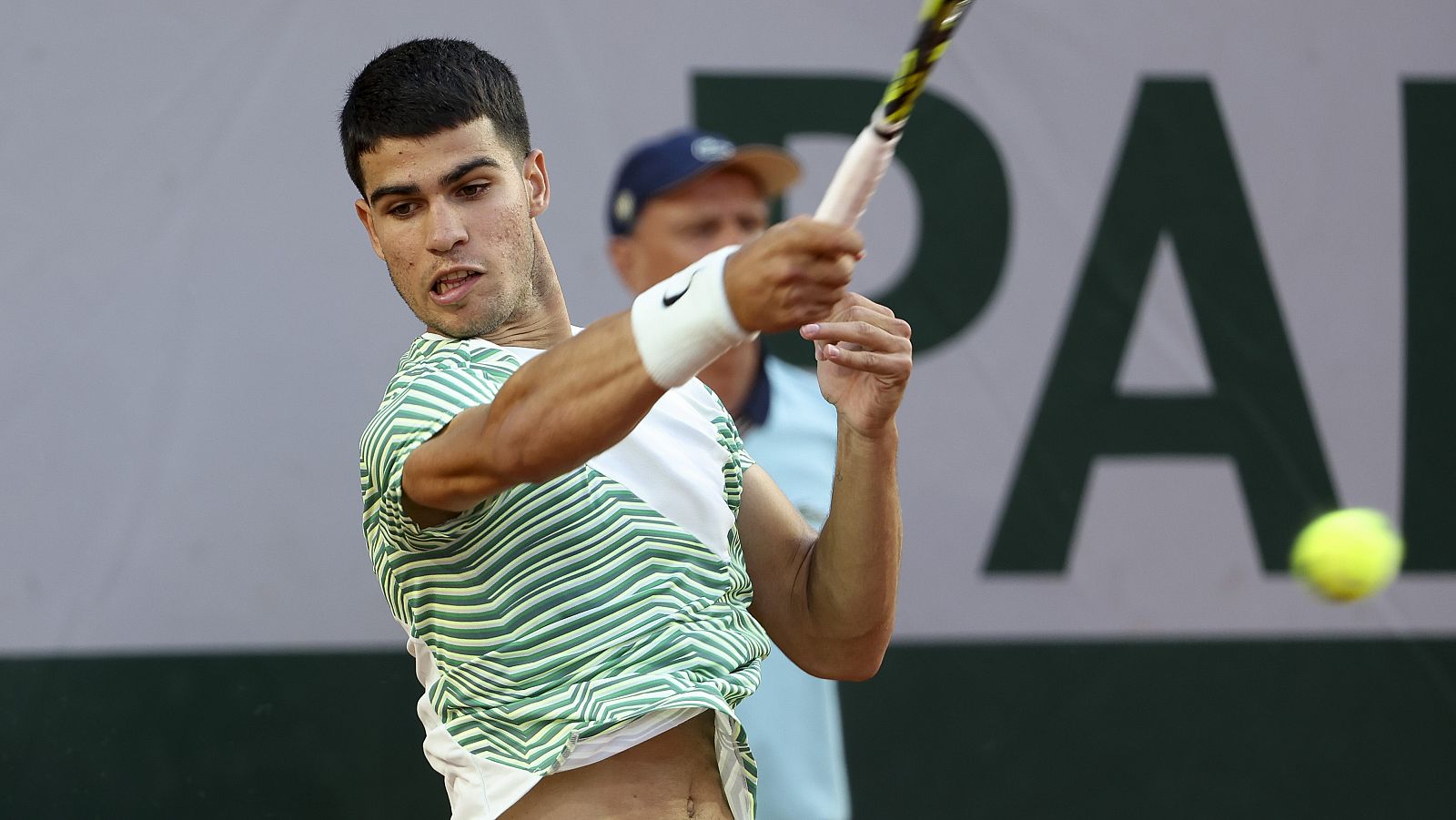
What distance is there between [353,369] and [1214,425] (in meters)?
2.00

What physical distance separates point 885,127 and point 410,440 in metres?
0.61

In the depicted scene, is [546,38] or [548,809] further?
[546,38]

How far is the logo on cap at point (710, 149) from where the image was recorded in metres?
3.43

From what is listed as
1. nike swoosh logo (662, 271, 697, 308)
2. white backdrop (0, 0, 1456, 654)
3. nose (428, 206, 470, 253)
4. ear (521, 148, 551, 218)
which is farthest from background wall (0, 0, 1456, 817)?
nike swoosh logo (662, 271, 697, 308)

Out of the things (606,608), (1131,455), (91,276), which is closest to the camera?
(606,608)

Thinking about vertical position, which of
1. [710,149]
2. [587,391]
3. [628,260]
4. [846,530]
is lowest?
[628,260]

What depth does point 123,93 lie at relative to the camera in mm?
3582

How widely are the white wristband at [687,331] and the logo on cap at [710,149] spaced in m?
1.84

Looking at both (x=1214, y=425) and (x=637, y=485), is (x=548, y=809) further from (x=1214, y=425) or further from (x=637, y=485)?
(x=1214, y=425)

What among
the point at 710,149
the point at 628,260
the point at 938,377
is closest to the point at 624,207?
the point at 628,260

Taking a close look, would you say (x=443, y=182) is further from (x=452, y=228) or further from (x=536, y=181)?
(x=536, y=181)

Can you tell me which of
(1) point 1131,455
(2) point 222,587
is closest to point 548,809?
(2) point 222,587

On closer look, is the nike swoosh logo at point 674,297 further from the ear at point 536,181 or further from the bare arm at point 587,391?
the ear at point 536,181

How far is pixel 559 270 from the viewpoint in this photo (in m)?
3.72
